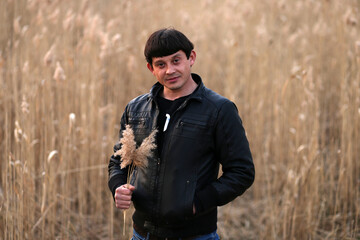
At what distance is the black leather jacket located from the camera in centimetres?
132

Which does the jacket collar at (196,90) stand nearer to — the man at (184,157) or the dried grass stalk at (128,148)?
the man at (184,157)

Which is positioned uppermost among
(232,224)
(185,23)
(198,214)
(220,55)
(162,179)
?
(185,23)

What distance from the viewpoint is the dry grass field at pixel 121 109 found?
223 cm

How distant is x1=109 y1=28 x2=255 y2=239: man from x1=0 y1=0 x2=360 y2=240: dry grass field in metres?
0.79

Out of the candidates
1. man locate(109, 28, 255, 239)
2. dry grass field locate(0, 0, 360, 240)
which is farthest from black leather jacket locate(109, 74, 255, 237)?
dry grass field locate(0, 0, 360, 240)

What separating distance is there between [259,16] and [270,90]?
1.48m

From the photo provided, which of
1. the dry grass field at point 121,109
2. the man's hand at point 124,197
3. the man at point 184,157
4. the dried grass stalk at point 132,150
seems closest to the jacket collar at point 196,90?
the man at point 184,157

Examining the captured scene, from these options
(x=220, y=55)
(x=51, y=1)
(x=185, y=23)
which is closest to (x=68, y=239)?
(x=51, y=1)

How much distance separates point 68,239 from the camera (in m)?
2.08

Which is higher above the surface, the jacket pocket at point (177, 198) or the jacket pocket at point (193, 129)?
the jacket pocket at point (193, 129)

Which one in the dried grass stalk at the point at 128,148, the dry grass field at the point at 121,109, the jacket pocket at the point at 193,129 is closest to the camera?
the dried grass stalk at the point at 128,148

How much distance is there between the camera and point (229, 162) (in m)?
1.35

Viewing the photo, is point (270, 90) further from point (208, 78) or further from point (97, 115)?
point (97, 115)

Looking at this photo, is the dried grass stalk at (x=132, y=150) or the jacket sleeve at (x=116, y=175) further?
the jacket sleeve at (x=116, y=175)
